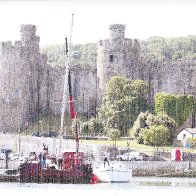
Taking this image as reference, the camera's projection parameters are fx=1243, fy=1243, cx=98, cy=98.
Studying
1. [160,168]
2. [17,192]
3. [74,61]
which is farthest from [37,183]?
[74,61]

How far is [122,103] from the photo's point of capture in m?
39.0

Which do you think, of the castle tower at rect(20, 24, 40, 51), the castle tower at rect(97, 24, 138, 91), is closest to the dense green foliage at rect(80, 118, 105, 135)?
the castle tower at rect(97, 24, 138, 91)

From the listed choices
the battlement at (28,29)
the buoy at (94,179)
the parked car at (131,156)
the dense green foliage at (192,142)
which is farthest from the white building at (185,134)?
the buoy at (94,179)

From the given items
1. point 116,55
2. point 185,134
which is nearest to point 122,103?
point 185,134

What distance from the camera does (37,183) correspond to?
82.0ft

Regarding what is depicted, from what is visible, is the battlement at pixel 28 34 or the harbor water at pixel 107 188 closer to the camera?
the harbor water at pixel 107 188

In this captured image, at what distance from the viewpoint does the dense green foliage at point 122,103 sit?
38.4 m

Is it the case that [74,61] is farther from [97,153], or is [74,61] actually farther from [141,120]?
[97,153]

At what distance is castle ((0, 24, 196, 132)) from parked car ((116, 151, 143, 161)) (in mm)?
9396

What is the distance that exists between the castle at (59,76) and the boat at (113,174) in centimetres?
1388

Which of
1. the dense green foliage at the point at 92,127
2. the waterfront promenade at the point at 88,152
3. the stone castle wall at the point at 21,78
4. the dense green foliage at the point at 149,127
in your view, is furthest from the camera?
the stone castle wall at the point at 21,78

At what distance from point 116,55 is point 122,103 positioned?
346 centimetres

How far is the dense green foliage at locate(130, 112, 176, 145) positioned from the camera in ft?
114

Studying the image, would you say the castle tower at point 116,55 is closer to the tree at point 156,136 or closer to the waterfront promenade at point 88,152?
the waterfront promenade at point 88,152
